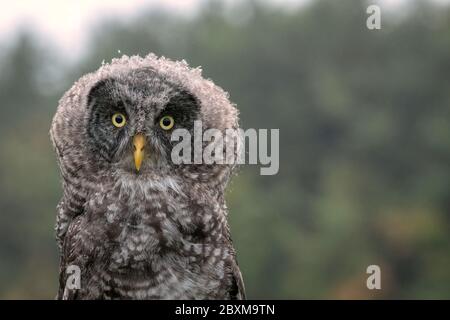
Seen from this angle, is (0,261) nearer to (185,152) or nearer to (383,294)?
(383,294)

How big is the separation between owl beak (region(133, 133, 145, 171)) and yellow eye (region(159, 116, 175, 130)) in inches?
7.9

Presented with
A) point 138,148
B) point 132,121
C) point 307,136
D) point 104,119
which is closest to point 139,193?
point 138,148

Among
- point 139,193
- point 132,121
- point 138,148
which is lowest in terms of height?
point 139,193

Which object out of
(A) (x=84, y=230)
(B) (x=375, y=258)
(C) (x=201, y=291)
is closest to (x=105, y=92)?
(A) (x=84, y=230)

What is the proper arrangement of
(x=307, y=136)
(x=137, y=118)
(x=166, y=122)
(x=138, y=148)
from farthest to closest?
(x=307, y=136) → (x=166, y=122) → (x=137, y=118) → (x=138, y=148)

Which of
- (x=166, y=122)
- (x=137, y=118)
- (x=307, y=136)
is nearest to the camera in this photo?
(x=137, y=118)

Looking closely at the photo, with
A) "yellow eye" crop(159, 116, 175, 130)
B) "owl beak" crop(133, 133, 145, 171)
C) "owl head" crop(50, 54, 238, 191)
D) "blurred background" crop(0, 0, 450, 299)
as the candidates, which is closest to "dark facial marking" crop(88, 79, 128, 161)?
"owl head" crop(50, 54, 238, 191)

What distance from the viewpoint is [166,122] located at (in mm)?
6988

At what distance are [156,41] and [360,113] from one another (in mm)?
18588

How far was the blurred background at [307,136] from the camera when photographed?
175 feet

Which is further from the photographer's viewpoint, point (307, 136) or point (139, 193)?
point (307, 136)

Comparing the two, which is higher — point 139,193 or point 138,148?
point 138,148

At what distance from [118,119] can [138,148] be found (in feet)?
1.39

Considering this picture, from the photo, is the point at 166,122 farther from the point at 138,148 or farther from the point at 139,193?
the point at 139,193
